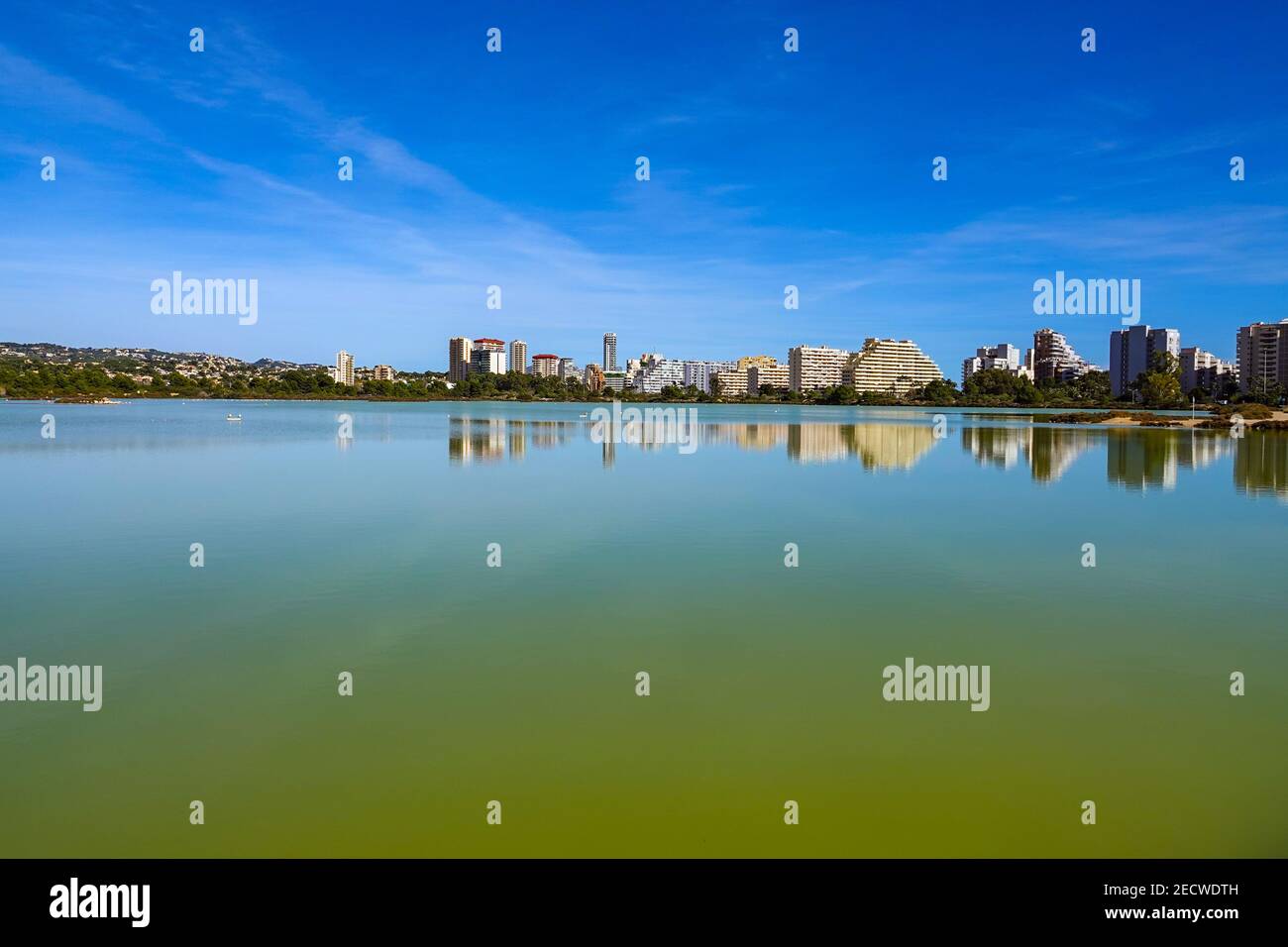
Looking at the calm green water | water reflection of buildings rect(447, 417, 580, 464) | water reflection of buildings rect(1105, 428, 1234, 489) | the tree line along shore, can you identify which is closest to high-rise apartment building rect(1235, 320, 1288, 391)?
the tree line along shore

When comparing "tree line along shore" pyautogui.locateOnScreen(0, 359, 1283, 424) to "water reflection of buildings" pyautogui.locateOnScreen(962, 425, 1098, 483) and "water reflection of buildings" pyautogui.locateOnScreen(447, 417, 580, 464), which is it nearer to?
"water reflection of buildings" pyautogui.locateOnScreen(962, 425, 1098, 483)

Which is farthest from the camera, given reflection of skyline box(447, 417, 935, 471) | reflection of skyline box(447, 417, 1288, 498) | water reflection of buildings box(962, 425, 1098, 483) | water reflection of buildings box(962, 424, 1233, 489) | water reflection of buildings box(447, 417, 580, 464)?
reflection of skyline box(447, 417, 935, 471)

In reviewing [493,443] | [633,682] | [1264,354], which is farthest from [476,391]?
[633,682]

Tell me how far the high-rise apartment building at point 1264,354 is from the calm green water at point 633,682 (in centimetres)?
16898

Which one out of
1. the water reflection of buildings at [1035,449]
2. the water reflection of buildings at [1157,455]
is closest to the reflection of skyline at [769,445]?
the water reflection of buildings at [1035,449]

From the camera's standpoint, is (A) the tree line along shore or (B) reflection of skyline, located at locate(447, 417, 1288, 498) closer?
(B) reflection of skyline, located at locate(447, 417, 1288, 498)

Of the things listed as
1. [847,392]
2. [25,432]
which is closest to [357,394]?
[847,392]

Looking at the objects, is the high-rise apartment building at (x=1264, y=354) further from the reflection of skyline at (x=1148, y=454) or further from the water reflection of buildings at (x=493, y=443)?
the water reflection of buildings at (x=493, y=443)

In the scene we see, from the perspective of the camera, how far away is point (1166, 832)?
6.26m

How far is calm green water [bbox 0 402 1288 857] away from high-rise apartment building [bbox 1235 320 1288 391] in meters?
169

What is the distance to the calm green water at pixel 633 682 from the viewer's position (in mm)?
6273

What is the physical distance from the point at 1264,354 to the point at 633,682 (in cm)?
19672

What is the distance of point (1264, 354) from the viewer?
16288 centimetres

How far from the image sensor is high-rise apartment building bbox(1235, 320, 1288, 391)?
15662cm
